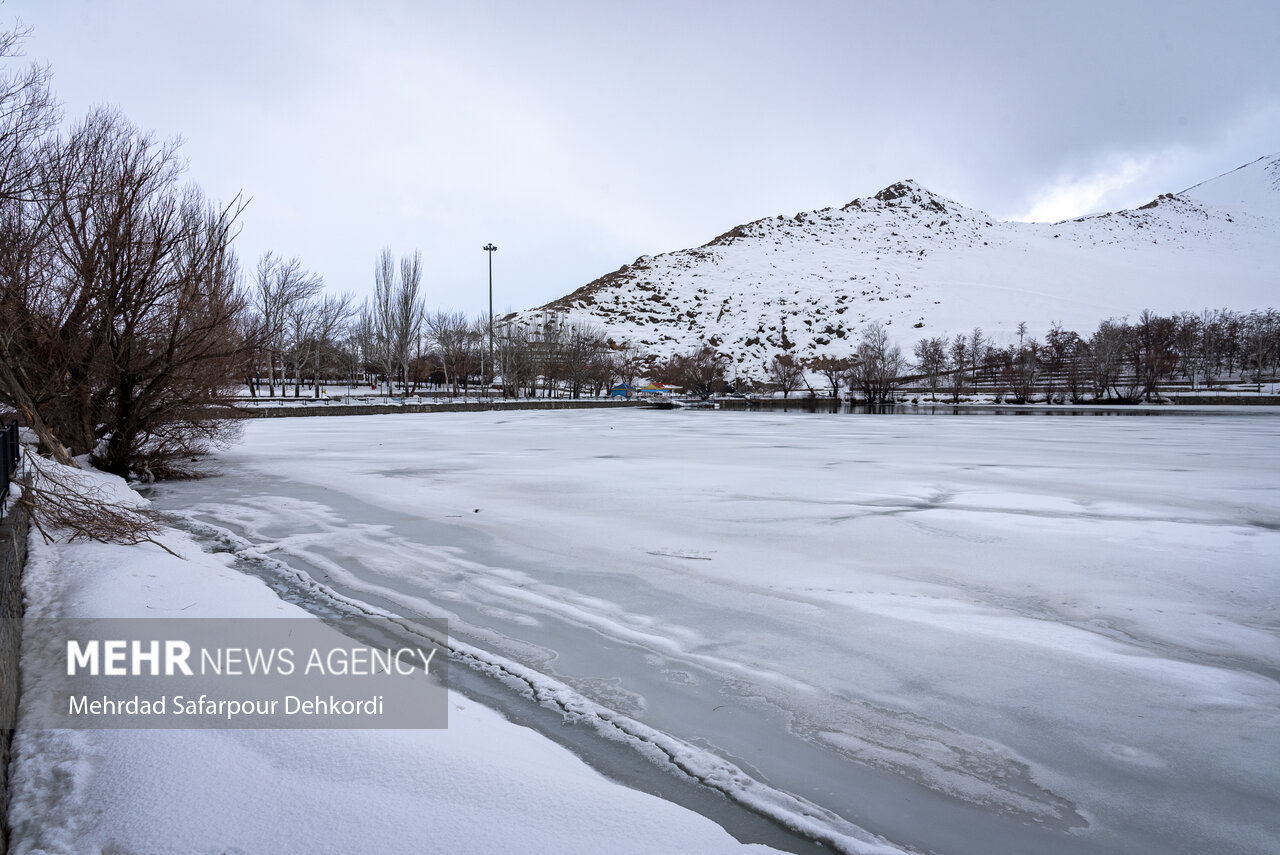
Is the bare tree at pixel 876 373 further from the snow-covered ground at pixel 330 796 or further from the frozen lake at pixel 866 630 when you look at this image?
the snow-covered ground at pixel 330 796

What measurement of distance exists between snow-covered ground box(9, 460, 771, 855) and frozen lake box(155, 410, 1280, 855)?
12.3 inches

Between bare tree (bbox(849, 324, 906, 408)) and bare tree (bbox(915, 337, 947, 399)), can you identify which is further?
bare tree (bbox(915, 337, 947, 399))

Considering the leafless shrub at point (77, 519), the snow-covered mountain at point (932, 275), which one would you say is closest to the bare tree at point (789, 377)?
the snow-covered mountain at point (932, 275)

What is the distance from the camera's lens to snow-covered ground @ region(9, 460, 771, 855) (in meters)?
2.43

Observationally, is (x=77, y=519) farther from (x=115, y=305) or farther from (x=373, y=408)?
(x=373, y=408)

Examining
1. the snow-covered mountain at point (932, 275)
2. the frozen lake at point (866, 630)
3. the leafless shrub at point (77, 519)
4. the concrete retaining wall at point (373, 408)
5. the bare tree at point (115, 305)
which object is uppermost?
the snow-covered mountain at point (932, 275)

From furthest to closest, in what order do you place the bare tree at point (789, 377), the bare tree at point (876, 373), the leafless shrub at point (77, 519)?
1. the bare tree at point (789, 377)
2. the bare tree at point (876, 373)
3. the leafless shrub at point (77, 519)

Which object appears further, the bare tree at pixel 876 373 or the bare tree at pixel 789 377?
the bare tree at pixel 789 377

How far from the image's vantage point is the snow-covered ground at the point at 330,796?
2430mm

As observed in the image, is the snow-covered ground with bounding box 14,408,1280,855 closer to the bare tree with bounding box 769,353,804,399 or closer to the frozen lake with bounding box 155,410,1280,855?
the frozen lake with bounding box 155,410,1280,855

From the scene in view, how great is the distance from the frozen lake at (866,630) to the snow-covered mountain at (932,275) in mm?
93226

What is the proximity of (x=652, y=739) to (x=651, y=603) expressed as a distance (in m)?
2.03

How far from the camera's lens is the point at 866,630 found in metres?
4.73

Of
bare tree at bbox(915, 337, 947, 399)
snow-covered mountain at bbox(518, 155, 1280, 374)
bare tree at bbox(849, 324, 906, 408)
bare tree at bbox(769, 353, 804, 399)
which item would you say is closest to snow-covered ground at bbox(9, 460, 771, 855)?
bare tree at bbox(849, 324, 906, 408)
